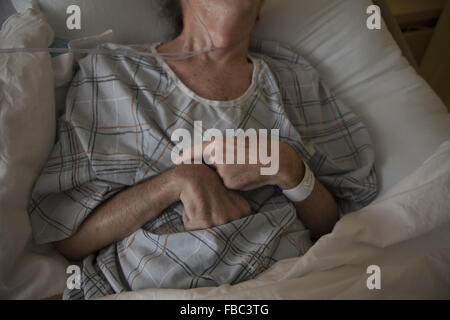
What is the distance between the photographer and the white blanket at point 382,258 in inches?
25.0

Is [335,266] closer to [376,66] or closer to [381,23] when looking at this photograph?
[376,66]

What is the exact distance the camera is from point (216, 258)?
0.72 metres

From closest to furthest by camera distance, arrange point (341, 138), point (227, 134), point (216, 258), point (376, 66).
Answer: point (216, 258), point (227, 134), point (341, 138), point (376, 66)

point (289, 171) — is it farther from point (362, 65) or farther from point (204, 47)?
point (362, 65)

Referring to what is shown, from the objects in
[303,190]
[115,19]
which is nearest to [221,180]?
[303,190]

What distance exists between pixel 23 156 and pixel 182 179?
34cm

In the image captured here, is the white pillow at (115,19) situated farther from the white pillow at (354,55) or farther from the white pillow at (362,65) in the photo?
the white pillow at (362,65)

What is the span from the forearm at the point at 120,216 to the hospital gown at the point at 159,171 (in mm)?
23

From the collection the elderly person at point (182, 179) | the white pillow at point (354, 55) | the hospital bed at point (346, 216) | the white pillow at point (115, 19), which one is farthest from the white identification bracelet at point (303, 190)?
the white pillow at point (115, 19)

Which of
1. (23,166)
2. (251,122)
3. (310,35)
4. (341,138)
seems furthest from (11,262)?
(310,35)

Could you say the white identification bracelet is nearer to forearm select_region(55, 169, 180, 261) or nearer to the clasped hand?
the clasped hand

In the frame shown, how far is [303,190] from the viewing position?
812 mm

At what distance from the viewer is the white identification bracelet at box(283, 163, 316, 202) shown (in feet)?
2.65
